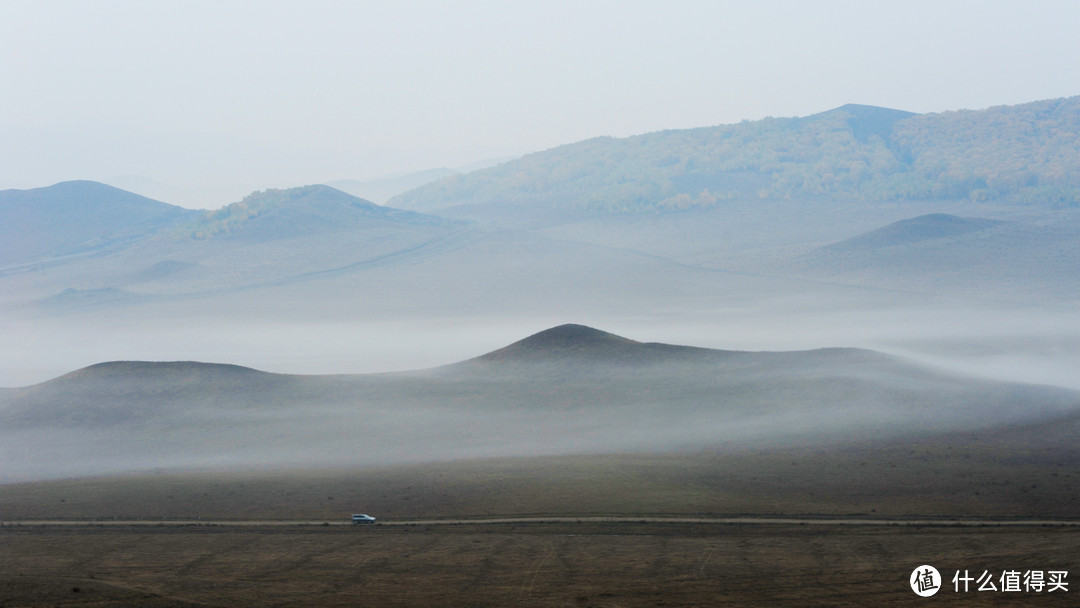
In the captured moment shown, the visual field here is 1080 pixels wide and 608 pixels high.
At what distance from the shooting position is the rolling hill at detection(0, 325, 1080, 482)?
145 ft

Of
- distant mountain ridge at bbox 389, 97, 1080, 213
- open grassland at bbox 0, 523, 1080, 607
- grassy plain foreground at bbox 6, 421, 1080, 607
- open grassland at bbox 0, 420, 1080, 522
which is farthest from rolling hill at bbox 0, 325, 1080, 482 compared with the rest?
distant mountain ridge at bbox 389, 97, 1080, 213

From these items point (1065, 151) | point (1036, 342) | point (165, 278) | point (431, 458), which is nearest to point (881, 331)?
point (1036, 342)

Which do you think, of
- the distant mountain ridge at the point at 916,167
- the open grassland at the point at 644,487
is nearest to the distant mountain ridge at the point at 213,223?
the distant mountain ridge at the point at 916,167

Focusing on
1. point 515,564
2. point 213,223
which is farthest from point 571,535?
point 213,223

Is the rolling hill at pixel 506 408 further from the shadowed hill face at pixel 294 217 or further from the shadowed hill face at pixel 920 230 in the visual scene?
the shadowed hill face at pixel 294 217

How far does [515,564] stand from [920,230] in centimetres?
13707

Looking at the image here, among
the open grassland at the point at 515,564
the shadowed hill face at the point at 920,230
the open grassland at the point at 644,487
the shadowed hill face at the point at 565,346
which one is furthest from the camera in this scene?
the shadowed hill face at the point at 920,230

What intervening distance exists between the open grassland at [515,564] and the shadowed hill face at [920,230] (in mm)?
129475

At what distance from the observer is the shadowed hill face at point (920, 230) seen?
15050cm

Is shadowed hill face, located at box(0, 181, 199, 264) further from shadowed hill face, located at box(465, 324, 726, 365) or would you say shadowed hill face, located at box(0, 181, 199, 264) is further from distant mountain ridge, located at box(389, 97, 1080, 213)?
shadowed hill face, located at box(465, 324, 726, 365)

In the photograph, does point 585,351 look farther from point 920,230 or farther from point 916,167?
point 916,167

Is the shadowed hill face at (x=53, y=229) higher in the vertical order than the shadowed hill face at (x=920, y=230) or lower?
higher

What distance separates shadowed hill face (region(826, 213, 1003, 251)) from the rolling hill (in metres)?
95.9

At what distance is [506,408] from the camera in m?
54.2
